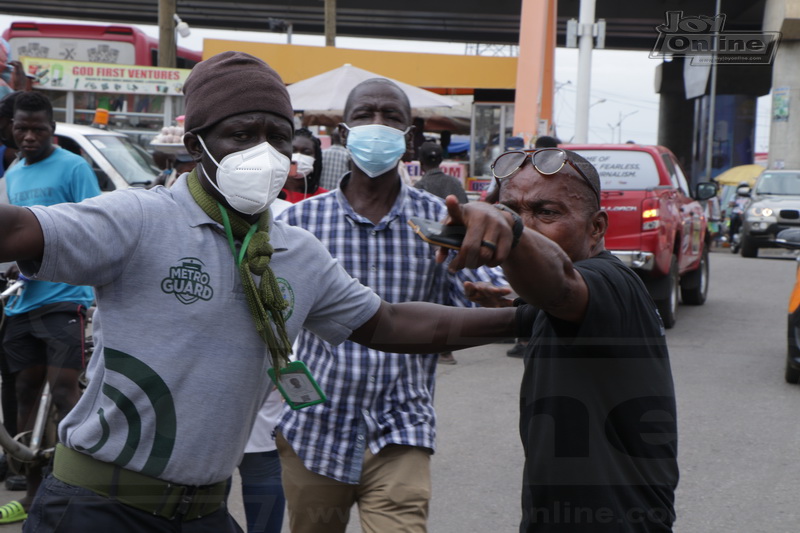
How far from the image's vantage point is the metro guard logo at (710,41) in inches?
897

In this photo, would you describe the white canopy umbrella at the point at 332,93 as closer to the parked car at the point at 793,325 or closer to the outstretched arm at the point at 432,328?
the parked car at the point at 793,325

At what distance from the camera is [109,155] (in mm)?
11906

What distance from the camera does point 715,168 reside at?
47.2 metres

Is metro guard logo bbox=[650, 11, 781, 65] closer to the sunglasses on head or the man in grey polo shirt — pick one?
the sunglasses on head

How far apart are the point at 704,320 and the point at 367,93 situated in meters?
9.17

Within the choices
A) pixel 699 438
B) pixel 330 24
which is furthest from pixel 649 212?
pixel 330 24

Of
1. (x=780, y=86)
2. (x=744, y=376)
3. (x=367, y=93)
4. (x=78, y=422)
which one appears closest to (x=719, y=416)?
(x=744, y=376)

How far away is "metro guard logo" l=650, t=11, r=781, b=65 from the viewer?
22781 mm

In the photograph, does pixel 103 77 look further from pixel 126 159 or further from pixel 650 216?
pixel 650 216

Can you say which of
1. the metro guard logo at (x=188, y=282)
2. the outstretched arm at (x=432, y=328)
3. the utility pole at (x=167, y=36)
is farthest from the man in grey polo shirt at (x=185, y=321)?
the utility pole at (x=167, y=36)

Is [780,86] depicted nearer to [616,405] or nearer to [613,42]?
[613,42]

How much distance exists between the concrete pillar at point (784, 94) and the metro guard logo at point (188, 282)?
33.6 meters

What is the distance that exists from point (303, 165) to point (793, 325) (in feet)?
14.2

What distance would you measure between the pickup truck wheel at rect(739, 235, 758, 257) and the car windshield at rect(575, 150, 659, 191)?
11.6m
